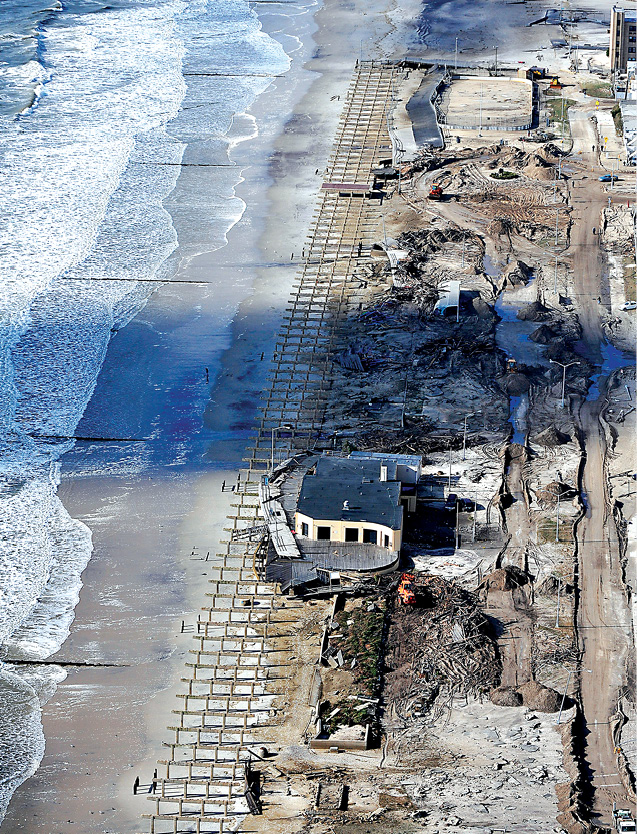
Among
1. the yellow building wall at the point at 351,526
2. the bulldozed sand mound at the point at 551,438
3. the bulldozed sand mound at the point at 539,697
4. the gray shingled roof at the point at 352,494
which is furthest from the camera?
the bulldozed sand mound at the point at 551,438

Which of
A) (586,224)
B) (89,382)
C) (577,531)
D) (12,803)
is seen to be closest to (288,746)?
(12,803)

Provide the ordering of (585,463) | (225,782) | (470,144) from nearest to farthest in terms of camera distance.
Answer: (225,782) → (585,463) → (470,144)

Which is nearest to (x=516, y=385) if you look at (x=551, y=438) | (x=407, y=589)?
(x=551, y=438)

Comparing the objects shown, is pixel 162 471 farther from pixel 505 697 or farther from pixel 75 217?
pixel 75 217

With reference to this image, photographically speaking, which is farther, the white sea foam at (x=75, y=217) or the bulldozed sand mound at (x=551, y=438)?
the bulldozed sand mound at (x=551, y=438)

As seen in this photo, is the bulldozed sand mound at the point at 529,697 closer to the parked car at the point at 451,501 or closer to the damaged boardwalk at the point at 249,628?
the damaged boardwalk at the point at 249,628

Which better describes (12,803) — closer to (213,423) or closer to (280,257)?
(213,423)

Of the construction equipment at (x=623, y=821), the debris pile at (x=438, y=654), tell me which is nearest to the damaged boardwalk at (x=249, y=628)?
the debris pile at (x=438, y=654)
